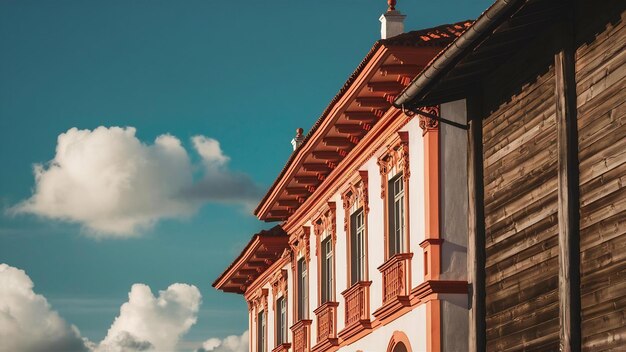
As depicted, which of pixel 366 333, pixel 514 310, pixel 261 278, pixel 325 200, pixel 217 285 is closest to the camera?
pixel 514 310

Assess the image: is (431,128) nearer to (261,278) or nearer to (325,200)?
(325,200)

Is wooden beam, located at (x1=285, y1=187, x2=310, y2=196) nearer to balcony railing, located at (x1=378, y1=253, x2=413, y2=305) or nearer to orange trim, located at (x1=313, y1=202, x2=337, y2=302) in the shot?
orange trim, located at (x1=313, y1=202, x2=337, y2=302)

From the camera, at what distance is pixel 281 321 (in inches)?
1713

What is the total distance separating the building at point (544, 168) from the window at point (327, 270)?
13407 millimetres

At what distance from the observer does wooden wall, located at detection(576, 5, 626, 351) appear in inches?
634

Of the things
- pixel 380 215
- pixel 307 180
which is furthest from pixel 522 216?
pixel 307 180

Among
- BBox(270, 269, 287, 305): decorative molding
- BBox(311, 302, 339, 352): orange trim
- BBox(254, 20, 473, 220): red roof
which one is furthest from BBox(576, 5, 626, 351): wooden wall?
BBox(270, 269, 287, 305): decorative molding

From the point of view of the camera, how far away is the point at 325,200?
35094 millimetres

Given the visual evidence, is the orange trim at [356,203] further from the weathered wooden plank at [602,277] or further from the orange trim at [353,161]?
the weathered wooden plank at [602,277]

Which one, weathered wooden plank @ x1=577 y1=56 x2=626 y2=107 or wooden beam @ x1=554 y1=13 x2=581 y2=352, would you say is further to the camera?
wooden beam @ x1=554 y1=13 x2=581 y2=352

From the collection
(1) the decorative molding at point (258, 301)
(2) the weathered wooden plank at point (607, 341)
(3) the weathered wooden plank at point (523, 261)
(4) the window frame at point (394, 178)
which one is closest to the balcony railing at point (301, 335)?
(1) the decorative molding at point (258, 301)

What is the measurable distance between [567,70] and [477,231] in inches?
147

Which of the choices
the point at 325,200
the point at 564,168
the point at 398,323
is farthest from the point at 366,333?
the point at 564,168

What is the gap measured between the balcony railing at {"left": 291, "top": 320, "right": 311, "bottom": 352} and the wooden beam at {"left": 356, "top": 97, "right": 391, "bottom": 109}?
9.62 meters
